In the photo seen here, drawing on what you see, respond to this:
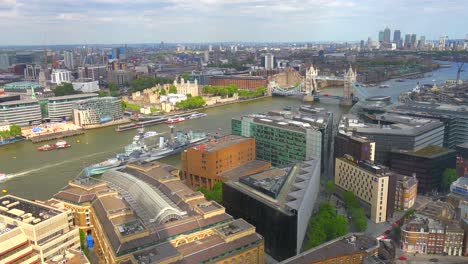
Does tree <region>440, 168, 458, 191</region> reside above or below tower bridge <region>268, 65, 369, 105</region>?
below

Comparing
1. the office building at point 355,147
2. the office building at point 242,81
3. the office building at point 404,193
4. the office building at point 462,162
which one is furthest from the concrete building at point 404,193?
the office building at point 242,81

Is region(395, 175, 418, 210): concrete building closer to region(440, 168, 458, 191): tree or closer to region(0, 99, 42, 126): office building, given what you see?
region(440, 168, 458, 191): tree

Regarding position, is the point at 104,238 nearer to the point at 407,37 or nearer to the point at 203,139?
the point at 203,139

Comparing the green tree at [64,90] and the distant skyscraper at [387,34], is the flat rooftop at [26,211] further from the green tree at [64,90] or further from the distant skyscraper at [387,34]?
the distant skyscraper at [387,34]

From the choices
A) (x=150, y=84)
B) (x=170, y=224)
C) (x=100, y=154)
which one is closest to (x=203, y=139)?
(x=100, y=154)

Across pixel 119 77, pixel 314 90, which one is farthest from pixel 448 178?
pixel 119 77

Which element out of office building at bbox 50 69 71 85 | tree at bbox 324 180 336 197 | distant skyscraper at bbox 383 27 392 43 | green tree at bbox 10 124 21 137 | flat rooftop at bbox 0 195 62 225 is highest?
distant skyscraper at bbox 383 27 392 43

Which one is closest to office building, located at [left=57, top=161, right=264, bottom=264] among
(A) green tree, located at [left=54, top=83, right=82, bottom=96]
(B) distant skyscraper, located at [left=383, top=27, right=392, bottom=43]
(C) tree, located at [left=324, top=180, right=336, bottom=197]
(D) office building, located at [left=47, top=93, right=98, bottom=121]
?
(C) tree, located at [left=324, top=180, right=336, bottom=197]

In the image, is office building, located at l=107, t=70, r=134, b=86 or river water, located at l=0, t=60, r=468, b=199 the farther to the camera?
office building, located at l=107, t=70, r=134, b=86
